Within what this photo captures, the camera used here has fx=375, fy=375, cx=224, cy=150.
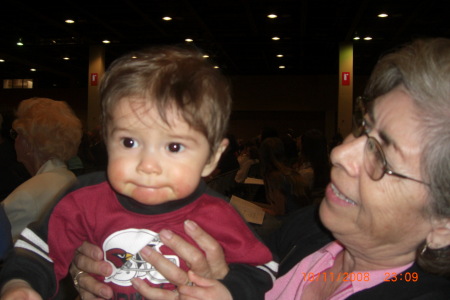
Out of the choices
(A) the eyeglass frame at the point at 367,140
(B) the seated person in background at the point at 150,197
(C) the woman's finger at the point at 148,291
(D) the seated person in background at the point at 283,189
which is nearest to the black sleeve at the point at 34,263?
(B) the seated person in background at the point at 150,197

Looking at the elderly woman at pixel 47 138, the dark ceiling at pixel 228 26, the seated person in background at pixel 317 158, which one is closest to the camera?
the elderly woman at pixel 47 138

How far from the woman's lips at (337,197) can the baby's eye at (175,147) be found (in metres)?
0.53

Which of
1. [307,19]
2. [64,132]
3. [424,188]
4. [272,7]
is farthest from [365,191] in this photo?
[307,19]

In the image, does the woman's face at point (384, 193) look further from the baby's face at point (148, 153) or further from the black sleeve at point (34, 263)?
the black sleeve at point (34, 263)

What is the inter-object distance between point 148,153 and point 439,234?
95cm

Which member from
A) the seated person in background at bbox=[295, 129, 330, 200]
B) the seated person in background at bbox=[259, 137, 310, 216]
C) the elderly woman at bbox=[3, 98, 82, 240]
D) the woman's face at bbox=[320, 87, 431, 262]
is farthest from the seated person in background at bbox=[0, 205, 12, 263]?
the seated person in background at bbox=[295, 129, 330, 200]

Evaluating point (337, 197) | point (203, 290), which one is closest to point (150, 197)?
point (203, 290)

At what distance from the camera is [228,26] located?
11.0 metres

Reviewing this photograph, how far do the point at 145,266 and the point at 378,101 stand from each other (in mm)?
930

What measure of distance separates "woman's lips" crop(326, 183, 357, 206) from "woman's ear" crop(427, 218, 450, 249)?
0.84 feet

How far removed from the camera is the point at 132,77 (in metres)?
1.19

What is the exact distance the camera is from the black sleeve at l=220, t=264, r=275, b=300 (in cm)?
122

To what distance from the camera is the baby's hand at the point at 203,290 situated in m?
1.18

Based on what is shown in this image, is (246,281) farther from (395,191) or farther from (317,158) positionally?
(317,158)
